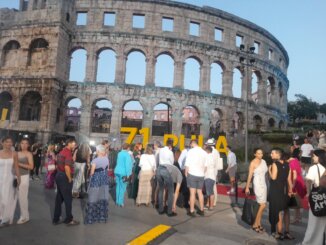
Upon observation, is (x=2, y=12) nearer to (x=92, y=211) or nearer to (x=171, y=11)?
(x=171, y=11)

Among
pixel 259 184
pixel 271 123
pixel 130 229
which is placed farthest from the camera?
pixel 271 123

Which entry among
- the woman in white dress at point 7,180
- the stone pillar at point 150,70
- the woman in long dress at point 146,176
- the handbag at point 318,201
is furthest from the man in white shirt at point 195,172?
the stone pillar at point 150,70

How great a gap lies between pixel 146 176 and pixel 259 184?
372 centimetres

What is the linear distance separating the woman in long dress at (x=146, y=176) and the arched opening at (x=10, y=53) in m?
25.5

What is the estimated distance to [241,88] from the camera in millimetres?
33531

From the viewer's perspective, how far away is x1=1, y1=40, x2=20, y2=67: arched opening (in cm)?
2969

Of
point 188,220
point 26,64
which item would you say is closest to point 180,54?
point 26,64

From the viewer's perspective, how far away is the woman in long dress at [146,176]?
919cm

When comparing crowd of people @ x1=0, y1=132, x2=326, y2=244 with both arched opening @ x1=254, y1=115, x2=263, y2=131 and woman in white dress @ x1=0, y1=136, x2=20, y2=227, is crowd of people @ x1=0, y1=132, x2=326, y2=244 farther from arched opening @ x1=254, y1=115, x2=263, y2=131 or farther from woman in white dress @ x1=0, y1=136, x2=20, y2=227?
arched opening @ x1=254, y1=115, x2=263, y2=131

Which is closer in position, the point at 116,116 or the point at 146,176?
the point at 146,176

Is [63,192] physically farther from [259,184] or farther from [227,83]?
[227,83]

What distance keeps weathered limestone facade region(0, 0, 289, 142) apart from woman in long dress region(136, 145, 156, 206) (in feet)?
62.8

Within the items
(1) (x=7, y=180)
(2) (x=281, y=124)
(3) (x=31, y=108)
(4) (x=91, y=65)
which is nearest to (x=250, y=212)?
(1) (x=7, y=180)

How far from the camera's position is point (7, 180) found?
6117 mm
